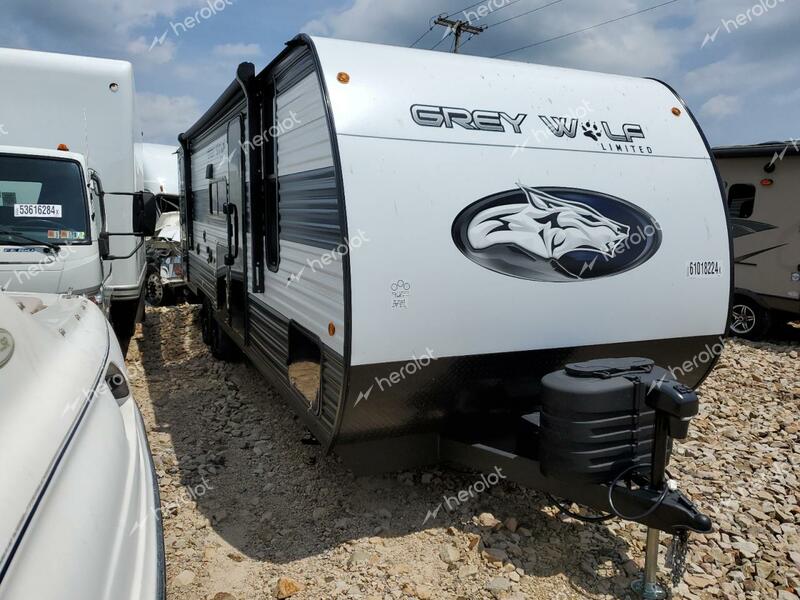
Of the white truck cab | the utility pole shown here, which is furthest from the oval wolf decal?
the utility pole

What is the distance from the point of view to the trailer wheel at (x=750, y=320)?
871 cm

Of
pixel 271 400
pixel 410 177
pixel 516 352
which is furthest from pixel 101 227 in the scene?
pixel 516 352

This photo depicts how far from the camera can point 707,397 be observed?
5.80 m

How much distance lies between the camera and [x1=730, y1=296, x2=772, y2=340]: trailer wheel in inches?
343

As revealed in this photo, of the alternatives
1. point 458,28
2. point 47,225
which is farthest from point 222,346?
point 458,28

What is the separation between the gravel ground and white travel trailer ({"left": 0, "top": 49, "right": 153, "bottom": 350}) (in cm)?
282

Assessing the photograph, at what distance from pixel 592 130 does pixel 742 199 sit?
6.81 meters

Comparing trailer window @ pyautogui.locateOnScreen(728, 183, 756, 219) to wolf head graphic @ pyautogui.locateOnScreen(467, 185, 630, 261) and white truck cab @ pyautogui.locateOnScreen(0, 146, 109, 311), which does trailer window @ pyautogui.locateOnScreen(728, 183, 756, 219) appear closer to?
wolf head graphic @ pyautogui.locateOnScreen(467, 185, 630, 261)

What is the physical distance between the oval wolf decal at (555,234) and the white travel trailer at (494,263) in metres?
0.01

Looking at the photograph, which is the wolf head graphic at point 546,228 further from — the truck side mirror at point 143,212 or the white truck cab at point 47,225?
the truck side mirror at point 143,212

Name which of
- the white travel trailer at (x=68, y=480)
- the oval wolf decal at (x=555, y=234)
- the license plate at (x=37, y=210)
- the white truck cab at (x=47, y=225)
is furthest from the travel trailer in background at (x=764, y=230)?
the white travel trailer at (x=68, y=480)

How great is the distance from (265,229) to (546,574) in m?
2.87

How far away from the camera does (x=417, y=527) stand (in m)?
3.56

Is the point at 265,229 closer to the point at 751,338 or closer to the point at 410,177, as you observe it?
the point at 410,177
